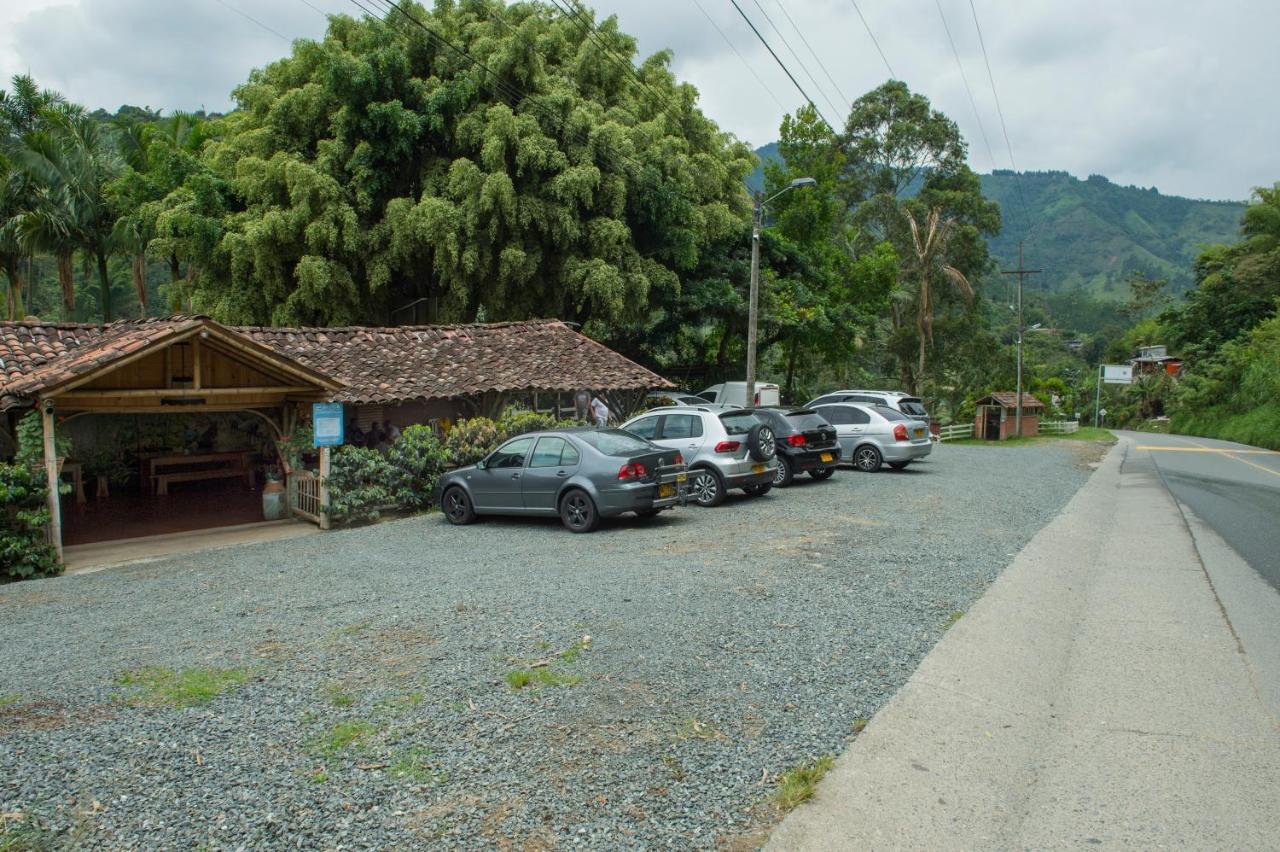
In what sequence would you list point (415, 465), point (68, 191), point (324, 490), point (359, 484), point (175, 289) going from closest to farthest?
point (324, 490) < point (359, 484) < point (415, 465) < point (175, 289) < point (68, 191)

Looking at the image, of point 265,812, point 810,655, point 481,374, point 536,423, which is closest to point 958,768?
point 810,655

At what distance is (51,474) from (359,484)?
435cm

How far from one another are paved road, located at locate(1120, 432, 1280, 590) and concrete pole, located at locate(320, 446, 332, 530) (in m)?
12.7

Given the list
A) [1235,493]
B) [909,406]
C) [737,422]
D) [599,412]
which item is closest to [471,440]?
[599,412]

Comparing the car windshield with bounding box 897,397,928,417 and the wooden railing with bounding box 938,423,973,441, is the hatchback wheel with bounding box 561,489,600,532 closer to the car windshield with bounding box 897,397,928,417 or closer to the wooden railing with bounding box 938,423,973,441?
the car windshield with bounding box 897,397,928,417

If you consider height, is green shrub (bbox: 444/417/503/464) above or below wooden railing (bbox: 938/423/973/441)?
above

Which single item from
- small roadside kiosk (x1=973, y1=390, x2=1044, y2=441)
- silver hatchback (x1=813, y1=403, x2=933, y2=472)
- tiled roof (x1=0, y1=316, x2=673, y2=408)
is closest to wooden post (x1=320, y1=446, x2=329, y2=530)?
tiled roof (x1=0, y1=316, x2=673, y2=408)

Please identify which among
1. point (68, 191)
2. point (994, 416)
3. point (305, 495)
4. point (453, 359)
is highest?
point (68, 191)

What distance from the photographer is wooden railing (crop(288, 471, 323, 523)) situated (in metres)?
14.3

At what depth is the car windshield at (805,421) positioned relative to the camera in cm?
1588

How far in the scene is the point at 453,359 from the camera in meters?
18.4

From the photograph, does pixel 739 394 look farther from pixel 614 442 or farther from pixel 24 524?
pixel 24 524

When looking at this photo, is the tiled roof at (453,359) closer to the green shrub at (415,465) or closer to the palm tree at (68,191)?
the green shrub at (415,465)

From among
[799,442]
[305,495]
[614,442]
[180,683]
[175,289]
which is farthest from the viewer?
[175,289]
